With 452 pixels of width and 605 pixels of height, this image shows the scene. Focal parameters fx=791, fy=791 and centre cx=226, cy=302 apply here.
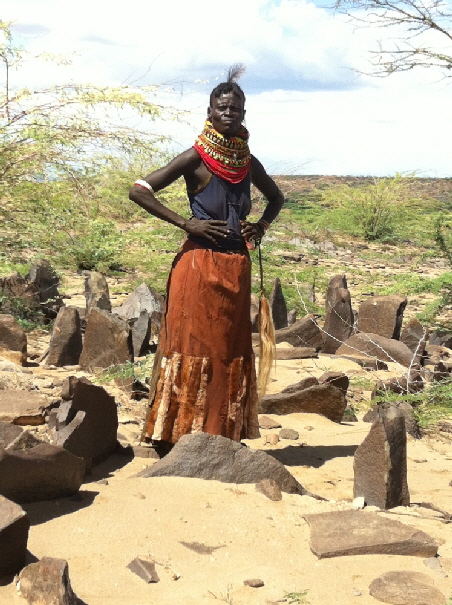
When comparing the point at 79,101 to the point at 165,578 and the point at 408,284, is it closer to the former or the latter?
the point at 408,284

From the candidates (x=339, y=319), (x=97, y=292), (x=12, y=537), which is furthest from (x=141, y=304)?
(x=12, y=537)

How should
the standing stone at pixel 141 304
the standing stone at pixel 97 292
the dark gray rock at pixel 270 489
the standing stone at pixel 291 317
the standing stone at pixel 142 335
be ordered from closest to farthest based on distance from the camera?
the dark gray rock at pixel 270 489 → the standing stone at pixel 142 335 → the standing stone at pixel 141 304 → the standing stone at pixel 97 292 → the standing stone at pixel 291 317

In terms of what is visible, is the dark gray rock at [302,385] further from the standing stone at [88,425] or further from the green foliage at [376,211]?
the green foliage at [376,211]

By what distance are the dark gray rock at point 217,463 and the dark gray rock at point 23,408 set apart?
117cm

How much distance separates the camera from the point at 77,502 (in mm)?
3385

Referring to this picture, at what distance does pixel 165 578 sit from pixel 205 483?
2.83ft

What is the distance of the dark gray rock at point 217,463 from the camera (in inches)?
146

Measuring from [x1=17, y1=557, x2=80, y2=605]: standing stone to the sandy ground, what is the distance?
68 millimetres

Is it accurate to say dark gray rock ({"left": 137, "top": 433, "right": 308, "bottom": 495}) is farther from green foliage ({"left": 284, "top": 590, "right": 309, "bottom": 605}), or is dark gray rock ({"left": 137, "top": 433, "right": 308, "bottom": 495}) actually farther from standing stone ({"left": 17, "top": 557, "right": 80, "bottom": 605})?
standing stone ({"left": 17, "top": 557, "right": 80, "bottom": 605})

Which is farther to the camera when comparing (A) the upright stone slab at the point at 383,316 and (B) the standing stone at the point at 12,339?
(A) the upright stone slab at the point at 383,316

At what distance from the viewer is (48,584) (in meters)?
2.41

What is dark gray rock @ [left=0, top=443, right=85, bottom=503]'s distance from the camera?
3123 millimetres

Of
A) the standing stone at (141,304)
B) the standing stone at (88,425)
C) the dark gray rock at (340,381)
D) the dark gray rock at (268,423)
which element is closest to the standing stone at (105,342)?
the dark gray rock at (268,423)

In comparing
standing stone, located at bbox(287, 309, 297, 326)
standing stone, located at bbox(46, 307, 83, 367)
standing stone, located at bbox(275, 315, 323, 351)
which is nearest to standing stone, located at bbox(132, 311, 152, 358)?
standing stone, located at bbox(46, 307, 83, 367)
